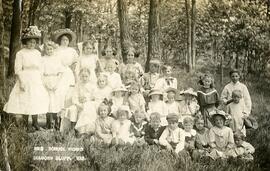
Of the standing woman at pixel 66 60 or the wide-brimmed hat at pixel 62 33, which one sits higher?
the wide-brimmed hat at pixel 62 33

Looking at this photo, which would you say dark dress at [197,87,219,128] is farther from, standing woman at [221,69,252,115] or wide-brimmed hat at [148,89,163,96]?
wide-brimmed hat at [148,89,163,96]

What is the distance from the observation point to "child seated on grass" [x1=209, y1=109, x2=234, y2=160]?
5408mm

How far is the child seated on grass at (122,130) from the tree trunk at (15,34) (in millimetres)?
1268

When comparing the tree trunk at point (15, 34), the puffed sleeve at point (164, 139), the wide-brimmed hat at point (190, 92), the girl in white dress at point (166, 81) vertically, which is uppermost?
the tree trunk at point (15, 34)

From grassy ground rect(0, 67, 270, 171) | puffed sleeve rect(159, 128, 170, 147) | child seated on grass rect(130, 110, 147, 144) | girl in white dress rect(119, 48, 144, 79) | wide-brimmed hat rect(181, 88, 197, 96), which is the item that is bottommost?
grassy ground rect(0, 67, 270, 171)

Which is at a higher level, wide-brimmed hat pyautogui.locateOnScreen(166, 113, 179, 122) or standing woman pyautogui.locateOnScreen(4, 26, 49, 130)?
standing woman pyautogui.locateOnScreen(4, 26, 49, 130)

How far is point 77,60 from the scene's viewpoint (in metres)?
5.46

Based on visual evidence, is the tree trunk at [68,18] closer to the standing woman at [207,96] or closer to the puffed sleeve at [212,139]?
the standing woman at [207,96]

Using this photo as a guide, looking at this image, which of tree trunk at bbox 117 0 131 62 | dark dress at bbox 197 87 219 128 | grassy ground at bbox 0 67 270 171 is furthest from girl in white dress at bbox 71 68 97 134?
dark dress at bbox 197 87 219 128

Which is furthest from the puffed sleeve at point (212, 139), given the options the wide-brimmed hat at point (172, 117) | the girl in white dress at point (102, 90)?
the girl in white dress at point (102, 90)

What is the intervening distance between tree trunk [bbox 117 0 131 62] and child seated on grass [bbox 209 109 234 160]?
1.30 metres

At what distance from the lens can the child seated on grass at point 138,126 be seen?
534 centimetres

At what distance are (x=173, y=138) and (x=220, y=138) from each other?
55cm

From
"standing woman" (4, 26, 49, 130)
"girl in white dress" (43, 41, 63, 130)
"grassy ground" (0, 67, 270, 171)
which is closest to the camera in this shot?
"grassy ground" (0, 67, 270, 171)
